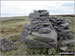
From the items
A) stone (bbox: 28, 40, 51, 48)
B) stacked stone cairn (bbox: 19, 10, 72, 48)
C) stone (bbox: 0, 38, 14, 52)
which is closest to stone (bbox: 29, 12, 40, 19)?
stacked stone cairn (bbox: 19, 10, 72, 48)

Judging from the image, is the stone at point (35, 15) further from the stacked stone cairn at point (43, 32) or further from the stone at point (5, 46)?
the stone at point (5, 46)

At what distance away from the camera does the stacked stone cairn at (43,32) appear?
44.9 feet

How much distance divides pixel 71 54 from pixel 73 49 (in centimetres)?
115

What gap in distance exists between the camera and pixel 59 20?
17578 mm

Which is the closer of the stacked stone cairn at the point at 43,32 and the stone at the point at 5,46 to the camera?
the stacked stone cairn at the point at 43,32

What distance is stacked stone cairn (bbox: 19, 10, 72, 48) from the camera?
44.9 ft

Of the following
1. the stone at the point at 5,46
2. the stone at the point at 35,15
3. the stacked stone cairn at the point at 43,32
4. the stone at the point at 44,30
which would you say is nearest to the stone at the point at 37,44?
the stacked stone cairn at the point at 43,32

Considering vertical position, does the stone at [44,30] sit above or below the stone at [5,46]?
above

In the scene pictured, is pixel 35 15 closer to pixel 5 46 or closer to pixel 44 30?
pixel 44 30

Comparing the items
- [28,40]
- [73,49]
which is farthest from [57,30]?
[28,40]

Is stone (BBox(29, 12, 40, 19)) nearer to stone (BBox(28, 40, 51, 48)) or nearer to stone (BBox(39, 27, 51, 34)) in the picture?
stone (BBox(39, 27, 51, 34))

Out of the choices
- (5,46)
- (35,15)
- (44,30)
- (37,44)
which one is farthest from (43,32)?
(5,46)

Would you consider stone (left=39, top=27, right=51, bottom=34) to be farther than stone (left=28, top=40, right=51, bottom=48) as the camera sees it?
Yes

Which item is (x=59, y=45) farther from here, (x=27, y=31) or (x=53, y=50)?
(x=27, y=31)
